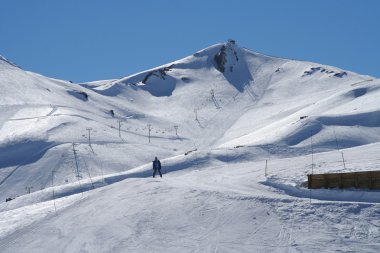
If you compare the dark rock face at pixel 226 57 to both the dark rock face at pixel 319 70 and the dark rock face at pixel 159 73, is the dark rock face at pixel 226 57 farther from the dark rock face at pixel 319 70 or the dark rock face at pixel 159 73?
the dark rock face at pixel 319 70

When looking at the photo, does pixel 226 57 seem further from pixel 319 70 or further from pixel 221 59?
pixel 319 70

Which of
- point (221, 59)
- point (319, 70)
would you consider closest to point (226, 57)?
point (221, 59)

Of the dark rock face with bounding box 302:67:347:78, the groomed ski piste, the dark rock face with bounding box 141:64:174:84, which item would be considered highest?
the dark rock face with bounding box 141:64:174:84

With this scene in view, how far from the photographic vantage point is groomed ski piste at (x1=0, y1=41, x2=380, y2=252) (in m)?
18.7

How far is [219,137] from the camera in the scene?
284 feet

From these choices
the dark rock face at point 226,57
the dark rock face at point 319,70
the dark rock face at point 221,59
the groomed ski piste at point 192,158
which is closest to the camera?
the groomed ski piste at point 192,158

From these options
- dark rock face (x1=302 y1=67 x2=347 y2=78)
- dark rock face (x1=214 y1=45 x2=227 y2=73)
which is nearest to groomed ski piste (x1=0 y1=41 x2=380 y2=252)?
dark rock face (x1=214 y1=45 x2=227 y2=73)

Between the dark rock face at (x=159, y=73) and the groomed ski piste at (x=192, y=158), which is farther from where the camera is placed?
the dark rock face at (x=159, y=73)

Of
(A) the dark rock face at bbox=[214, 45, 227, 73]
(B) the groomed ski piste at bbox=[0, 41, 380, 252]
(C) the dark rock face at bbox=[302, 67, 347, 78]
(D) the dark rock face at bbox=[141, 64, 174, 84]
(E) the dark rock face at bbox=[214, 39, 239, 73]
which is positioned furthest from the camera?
(E) the dark rock face at bbox=[214, 39, 239, 73]

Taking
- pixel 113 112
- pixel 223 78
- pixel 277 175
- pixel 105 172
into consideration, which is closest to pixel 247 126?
pixel 113 112

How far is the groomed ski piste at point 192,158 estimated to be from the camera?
18.7m

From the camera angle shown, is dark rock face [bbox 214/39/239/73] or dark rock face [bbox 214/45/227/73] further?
dark rock face [bbox 214/39/239/73]

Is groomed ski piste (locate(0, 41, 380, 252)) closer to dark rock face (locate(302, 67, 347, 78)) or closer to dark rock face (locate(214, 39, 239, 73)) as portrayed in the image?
dark rock face (locate(214, 39, 239, 73))

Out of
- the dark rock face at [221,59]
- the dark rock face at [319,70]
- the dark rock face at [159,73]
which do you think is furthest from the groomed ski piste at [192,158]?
the dark rock face at [319,70]
